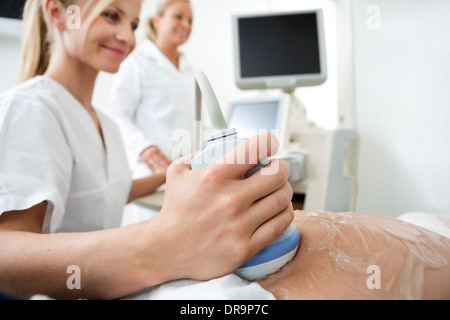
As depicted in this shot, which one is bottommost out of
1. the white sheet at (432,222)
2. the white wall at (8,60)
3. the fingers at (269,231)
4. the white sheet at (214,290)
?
the white sheet at (432,222)

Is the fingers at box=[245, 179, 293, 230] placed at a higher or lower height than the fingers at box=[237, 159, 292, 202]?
lower

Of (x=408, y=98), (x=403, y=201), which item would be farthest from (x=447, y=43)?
(x=403, y=201)

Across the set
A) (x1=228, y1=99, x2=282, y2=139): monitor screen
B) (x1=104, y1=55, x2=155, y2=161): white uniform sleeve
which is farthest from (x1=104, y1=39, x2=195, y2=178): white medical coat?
(x1=228, y1=99, x2=282, y2=139): monitor screen

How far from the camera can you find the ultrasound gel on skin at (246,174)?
1.19 feet

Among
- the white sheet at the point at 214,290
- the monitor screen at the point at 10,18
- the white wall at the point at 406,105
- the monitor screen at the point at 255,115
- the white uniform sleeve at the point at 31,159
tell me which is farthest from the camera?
the monitor screen at the point at 10,18

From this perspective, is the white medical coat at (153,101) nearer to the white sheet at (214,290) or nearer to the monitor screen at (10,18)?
the monitor screen at (10,18)

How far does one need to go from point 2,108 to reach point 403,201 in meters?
0.98

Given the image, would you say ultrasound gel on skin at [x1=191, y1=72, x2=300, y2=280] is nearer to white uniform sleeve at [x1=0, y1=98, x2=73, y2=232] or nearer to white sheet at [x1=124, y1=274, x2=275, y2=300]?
white sheet at [x1=124, y1=274, x2=275, y2=300]

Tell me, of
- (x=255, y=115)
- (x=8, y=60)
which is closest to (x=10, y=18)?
(x=8, y=60)

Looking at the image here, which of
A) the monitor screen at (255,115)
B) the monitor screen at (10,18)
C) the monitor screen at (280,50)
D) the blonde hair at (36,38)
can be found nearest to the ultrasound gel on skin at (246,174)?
the blonde hair at (36,38)

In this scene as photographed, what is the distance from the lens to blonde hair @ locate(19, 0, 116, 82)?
0.82 metres

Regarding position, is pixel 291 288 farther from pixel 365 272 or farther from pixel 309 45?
pixel 309 45

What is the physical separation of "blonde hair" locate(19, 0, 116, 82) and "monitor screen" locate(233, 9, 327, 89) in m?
0.76

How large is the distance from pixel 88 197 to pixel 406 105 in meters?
0.85
